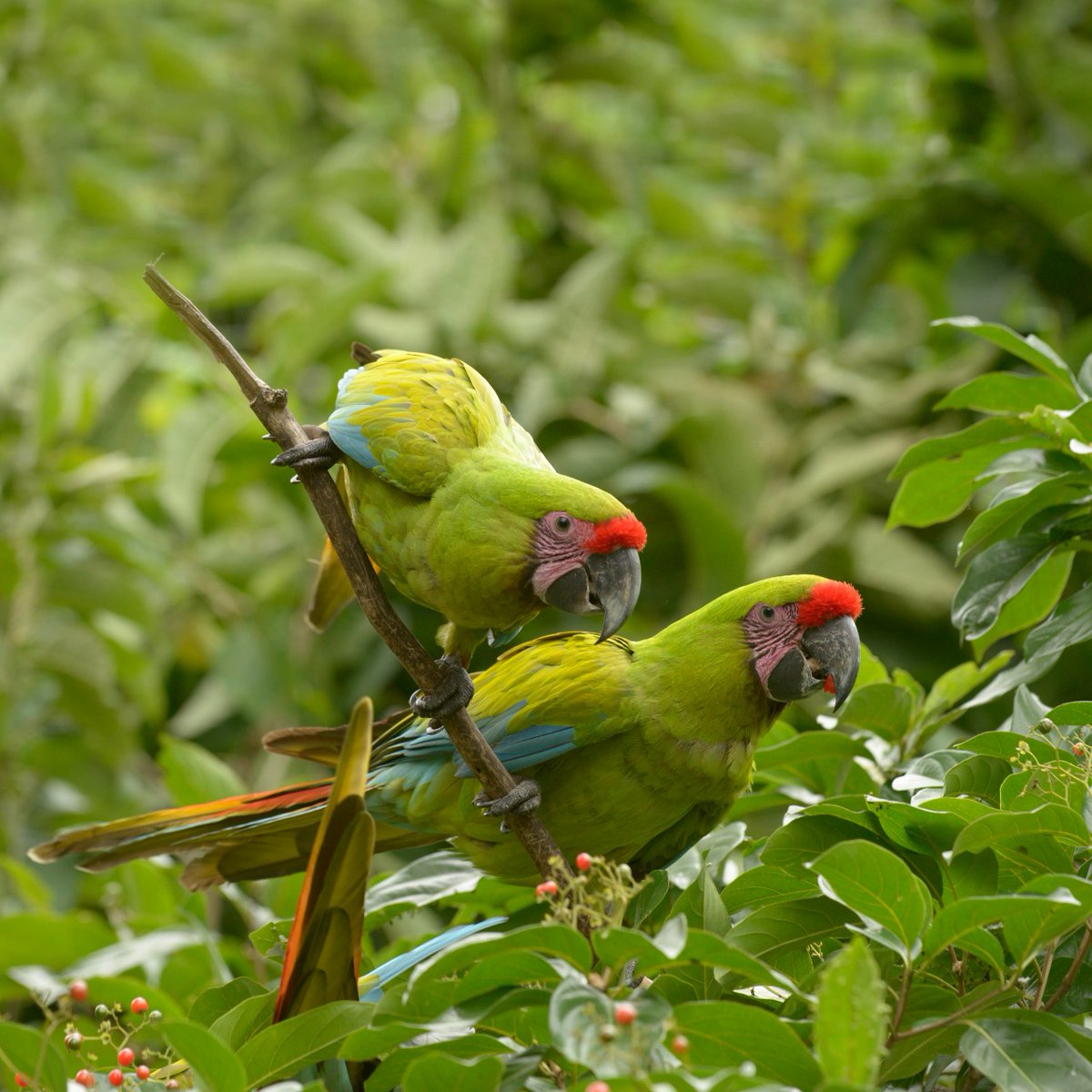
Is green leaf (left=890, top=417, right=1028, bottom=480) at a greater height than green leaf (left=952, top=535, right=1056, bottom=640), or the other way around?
green leaf (left=890, top=417, right=1028, bottom=480)

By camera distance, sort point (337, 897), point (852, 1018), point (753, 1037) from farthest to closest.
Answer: point (337, 897) < point (753, 1037) < point (852, 1018)

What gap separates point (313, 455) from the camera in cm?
168

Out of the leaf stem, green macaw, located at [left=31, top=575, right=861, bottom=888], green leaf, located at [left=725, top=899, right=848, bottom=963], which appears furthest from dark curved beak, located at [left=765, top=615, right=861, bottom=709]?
the leaf stem

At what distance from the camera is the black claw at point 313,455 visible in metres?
1.63

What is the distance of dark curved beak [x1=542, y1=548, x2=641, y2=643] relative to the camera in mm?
1622

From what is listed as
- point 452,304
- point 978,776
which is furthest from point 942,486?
point 452,304

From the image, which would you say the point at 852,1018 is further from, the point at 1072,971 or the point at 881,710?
the point at 881,710

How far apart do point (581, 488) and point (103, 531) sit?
2.09 meters

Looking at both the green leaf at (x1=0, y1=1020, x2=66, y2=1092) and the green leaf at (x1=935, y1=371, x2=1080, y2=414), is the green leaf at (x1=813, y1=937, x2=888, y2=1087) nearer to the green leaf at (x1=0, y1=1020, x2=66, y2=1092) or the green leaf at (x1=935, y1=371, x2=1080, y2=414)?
the green leaf at (x1=0, y1=1020, x2=66, y2=1092)

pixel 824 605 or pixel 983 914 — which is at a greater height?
pixel 983 914

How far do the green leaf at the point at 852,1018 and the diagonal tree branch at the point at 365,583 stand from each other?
0.54m

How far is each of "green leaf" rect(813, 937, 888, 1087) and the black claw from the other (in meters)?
0.98

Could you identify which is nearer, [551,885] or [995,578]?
[551,885]

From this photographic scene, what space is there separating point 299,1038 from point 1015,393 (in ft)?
3.66
